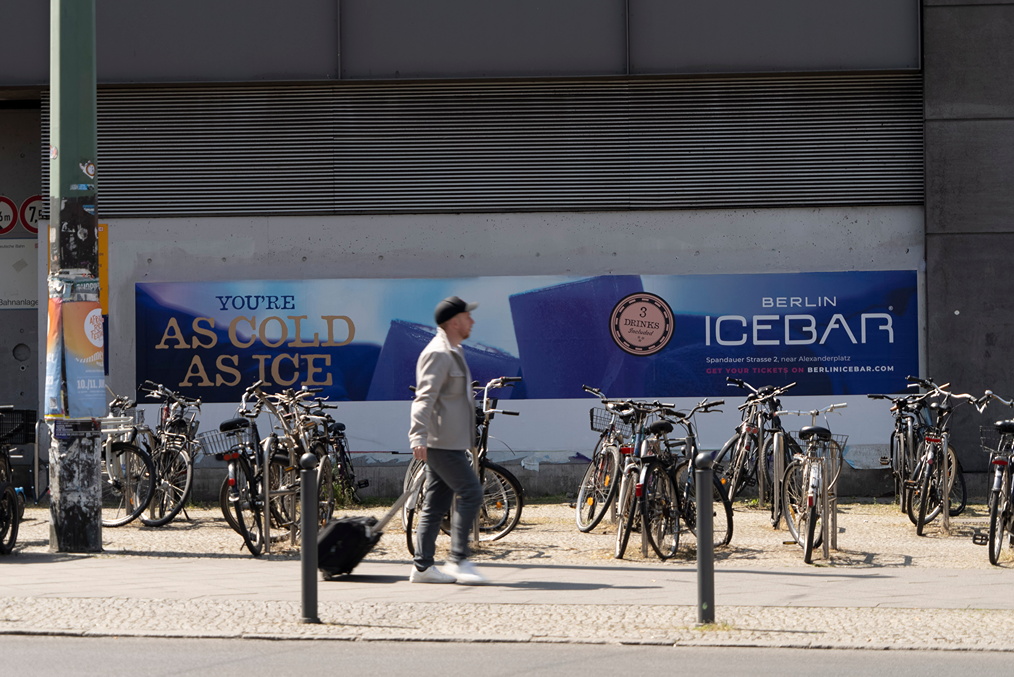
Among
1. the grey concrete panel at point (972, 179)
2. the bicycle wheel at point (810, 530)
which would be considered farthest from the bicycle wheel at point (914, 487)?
the grey concrete panel at point (972, 179)

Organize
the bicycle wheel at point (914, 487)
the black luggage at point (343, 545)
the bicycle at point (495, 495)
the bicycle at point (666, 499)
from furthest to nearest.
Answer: the bicycle wheel at point (914, 487)
the bicycle at point (495, 495)
the bicycle at point (666, 499)
the black luggage at point (343, 545)

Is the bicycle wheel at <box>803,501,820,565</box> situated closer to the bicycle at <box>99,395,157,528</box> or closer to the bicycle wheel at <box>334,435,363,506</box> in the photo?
the bicycle wheel at <box>334,435,363,506</box>

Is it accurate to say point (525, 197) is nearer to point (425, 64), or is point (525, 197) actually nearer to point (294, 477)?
point (425, 64)

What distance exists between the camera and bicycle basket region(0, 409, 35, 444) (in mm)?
9573

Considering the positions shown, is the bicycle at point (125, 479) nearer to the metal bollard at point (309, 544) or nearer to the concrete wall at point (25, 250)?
the concrete wall at point (25, 250)

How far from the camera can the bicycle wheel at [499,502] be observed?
29.2 ft

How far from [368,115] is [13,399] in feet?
19.1

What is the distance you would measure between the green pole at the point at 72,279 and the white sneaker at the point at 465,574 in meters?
3.08

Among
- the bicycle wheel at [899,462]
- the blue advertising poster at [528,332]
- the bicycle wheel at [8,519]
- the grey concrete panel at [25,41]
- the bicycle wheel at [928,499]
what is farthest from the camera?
the blue advertising poster at [528,332]

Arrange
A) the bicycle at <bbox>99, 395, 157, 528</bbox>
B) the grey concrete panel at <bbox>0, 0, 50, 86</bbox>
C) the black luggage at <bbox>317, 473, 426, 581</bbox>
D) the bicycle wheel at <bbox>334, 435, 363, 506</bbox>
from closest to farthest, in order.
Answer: the black luggage at <bbox>317, 473, 426, 581</bbox>, the bicycle at <bbox>99, 395, 157, 528</bbox>, the bicycle wheel at <bbox>334, 435, 363, 506</bbox>, the grey concrete panel at <bbox>0, 0, 50, 86</bbox>

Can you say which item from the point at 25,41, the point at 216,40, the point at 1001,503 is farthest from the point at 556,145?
the point at 1001,503

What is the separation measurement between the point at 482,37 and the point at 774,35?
3327mm

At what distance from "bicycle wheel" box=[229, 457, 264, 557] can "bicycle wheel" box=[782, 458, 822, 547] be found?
4.13 m

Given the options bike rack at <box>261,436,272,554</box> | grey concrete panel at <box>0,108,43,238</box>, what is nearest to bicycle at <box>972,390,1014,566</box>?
bike rack at <box>261,436,272,554</box>
